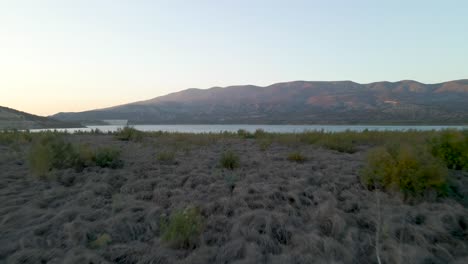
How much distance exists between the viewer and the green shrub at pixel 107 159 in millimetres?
8664

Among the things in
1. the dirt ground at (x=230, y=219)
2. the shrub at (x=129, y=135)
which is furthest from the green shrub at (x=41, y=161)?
the shrub at (x=129, y=135)

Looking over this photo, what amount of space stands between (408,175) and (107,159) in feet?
25.3

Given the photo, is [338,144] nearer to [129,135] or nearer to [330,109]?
[129,135]

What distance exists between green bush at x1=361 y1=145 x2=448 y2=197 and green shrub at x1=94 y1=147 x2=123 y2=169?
6660 millimetres

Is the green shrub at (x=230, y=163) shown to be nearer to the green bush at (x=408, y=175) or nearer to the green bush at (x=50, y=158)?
the green bush at (x=408, y=175)

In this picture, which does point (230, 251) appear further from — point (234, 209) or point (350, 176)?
point (350, 176)

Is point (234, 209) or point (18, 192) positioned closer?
point (234, 209)

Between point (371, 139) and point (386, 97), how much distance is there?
104747 mm

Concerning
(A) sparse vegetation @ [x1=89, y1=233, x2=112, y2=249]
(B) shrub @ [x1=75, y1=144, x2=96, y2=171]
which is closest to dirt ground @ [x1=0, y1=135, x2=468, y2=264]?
(A) sparse vegetation @ [x1=89, y1=233, x2=112, y2=249]

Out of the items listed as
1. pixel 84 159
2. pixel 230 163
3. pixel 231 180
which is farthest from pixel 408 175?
pixel 84 159

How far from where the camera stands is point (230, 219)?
4758 mm

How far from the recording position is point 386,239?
13.2 feet

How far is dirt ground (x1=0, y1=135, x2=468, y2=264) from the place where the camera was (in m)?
3.70

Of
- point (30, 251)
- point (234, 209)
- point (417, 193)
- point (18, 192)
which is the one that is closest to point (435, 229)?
point (417, 193)
